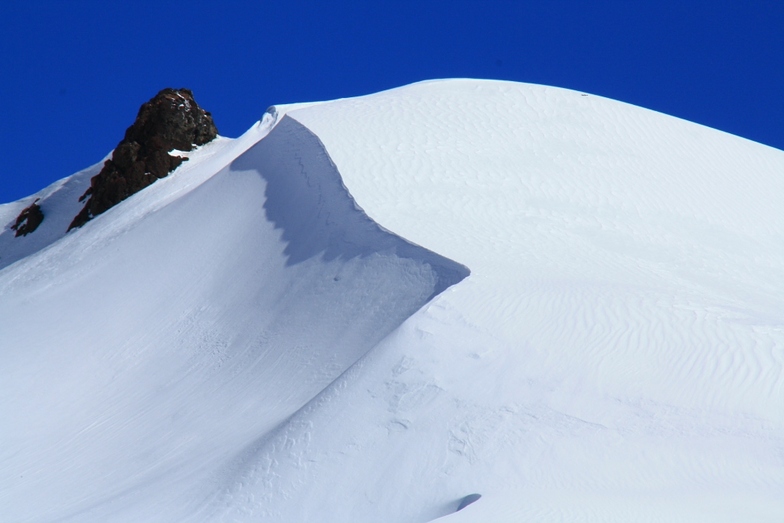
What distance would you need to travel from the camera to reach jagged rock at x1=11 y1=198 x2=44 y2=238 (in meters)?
32.1

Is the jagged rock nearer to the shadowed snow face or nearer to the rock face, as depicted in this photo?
the rock face

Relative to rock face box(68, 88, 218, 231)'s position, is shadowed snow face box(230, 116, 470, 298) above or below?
below

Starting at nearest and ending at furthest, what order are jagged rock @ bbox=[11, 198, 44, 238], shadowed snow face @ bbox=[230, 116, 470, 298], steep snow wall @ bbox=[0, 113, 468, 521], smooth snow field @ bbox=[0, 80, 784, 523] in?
1. smooth snow field @ bbox=[0, 80, 784, 523]
2. steep snow wall @ bbox=[0, 113, 468, 521]
3. shadowed snow face @ bbox=[230, 116, 470, 298]
4. jagged rock @ bbox=[11, 198, 44, 238]

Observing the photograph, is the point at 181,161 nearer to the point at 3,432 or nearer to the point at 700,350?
the point at 3,432

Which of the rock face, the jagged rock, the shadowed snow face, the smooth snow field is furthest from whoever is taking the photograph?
the jagged rock

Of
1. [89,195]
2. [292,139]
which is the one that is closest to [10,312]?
[292,139]

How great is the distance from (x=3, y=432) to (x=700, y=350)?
1078 cm

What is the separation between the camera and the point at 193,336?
15844 millimetres

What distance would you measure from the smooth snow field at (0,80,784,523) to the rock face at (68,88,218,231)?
429cm

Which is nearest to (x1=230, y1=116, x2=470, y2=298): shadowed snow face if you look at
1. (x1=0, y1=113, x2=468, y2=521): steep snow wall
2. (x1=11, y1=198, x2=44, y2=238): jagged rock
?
(x1=0, y1=113, x2=468, y2=521): steep snow wall

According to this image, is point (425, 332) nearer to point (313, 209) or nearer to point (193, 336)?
point (193, 336)

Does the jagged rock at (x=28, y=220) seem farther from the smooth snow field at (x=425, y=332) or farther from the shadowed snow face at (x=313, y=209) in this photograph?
the shadowed snow face at (x=313, y=209)

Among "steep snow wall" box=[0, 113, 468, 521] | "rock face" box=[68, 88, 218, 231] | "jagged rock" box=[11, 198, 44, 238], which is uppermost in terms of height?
"rock face" box=[68, 88, 218, 231]

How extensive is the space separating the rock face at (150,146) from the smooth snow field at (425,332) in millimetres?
4294
